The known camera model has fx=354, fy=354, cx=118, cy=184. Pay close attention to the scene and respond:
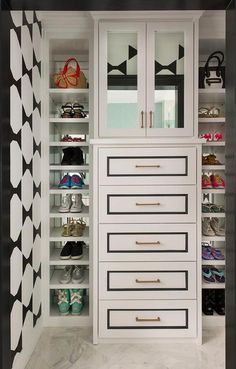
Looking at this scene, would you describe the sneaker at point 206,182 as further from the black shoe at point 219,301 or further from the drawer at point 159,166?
the black shoe at point 219,301

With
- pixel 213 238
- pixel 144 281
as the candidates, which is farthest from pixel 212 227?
pixel 144 281

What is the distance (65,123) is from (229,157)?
77.6 inches

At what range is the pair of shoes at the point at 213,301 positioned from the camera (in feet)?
9.11

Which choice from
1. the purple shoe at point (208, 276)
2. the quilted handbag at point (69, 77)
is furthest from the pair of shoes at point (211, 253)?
the quilted handbag at point (69, 77)

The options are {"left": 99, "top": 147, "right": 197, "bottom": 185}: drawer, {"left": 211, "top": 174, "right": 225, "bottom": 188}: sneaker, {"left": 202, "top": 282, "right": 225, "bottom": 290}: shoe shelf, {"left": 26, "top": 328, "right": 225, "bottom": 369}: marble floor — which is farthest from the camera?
{"left": 211, "top": 174, "right": 225, "bottom": 188}: sneaker

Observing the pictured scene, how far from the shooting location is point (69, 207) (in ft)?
9.32

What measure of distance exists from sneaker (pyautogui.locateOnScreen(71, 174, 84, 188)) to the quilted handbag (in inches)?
28.3

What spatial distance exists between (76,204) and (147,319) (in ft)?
3.35

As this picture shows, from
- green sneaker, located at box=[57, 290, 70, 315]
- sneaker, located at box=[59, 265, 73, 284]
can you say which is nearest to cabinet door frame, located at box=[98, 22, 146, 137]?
sneaker, located at box=[59, 265, 73, 284]

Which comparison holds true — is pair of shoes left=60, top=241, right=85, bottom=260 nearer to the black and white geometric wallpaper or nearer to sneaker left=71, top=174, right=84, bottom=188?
the black and white geometric wallpaper

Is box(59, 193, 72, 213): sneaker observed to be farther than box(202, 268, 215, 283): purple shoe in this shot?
Yes

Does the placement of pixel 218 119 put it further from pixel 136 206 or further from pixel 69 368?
pixel 69 368

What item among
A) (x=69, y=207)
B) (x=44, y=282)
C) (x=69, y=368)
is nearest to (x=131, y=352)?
(x=69, y=368)

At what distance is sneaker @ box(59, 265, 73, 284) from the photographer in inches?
110
